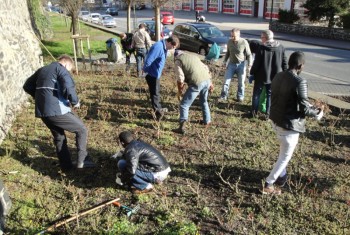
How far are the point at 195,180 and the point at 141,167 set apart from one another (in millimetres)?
857

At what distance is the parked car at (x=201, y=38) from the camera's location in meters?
15.9

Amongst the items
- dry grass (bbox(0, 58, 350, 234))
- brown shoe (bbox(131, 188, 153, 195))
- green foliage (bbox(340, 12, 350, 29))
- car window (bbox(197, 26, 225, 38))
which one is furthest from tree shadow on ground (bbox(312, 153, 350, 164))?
green foliage (bbox(340, 12, 350, 29))

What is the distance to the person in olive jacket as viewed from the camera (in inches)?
156

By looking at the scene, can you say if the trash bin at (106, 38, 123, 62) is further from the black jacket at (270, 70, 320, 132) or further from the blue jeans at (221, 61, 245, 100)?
the black jacket at (270, 70, 320, 132)

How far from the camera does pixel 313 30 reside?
81.0ft

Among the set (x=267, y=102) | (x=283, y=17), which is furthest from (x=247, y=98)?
(x=283, y=17)

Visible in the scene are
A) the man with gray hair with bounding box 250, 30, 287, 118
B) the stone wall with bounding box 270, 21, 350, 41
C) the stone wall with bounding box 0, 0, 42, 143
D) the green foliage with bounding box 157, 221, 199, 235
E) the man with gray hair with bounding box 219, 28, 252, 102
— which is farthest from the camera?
the stone wall with bounding box 270, 21, 350, 41

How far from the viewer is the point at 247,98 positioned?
8.30m

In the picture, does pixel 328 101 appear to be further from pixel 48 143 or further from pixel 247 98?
pixel 48 143

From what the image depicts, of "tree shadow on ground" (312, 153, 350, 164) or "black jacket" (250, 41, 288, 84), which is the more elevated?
"black jacket" (250, 41, 288, 84)

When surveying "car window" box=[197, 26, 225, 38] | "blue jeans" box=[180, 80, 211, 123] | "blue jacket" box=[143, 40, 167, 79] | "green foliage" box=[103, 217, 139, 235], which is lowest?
"green foliage" box=[103, 217, 139, 235]

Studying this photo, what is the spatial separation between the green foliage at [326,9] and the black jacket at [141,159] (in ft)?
76.4

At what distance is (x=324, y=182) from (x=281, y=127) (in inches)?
51.4

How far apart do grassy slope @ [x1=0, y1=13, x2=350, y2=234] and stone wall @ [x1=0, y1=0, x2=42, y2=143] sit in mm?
381
